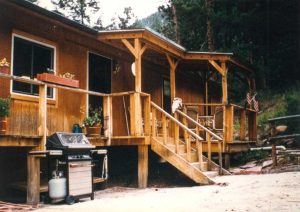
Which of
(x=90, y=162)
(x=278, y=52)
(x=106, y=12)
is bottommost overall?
(x=90, y=162)

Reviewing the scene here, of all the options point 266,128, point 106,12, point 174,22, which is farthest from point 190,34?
point 106,12

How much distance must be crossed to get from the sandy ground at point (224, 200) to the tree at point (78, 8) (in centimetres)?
3540

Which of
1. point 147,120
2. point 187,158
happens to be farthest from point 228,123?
point 147,120

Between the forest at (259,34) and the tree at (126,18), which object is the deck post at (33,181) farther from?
the tree at (126,18)

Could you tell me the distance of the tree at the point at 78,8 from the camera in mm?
41812

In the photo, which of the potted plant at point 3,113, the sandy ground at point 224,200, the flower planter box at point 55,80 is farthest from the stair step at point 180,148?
the potted plant at point 3,113

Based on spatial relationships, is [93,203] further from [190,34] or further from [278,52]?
[190,34]

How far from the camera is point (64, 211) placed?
7.08m

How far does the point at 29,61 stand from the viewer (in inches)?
413

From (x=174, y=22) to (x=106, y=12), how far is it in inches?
648

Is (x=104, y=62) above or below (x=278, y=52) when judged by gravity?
below

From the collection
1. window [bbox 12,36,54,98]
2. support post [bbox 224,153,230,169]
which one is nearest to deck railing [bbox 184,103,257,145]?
support post [bbox 224,153,230,169]

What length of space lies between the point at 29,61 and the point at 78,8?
3327 centimetres

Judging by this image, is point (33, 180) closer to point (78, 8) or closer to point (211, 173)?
point (211, 173)
